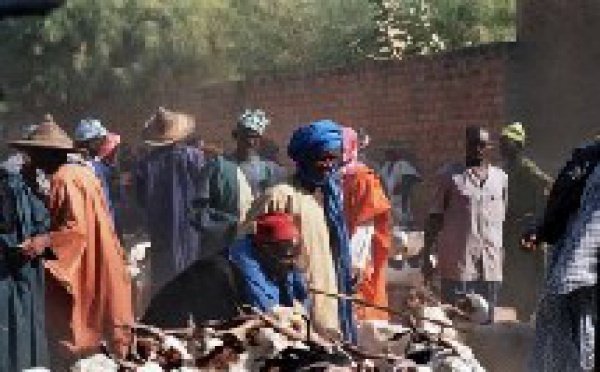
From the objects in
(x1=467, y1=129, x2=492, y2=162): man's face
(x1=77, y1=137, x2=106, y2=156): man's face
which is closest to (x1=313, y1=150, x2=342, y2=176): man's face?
(x1=467, y1=129, x2=492, y2=162): man's face

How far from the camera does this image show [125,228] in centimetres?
1287

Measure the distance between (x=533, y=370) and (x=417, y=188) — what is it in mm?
8832

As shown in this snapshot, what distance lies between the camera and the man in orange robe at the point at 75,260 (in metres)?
7.37

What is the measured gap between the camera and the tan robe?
639cm

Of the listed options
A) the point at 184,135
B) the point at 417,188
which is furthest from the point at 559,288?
the point at 417,188

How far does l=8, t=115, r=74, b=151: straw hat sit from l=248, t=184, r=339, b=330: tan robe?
1347mm

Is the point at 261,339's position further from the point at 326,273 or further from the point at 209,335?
the point at 326,273

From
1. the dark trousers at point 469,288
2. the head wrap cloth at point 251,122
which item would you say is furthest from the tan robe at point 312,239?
the head wrap cloth at point 251,122

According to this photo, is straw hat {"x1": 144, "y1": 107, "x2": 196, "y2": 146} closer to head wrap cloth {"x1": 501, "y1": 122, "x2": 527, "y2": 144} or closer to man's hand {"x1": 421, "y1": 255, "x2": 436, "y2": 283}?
man's hand {"x1": 421, "y1": 255, "x2": 436, "y2": 283}

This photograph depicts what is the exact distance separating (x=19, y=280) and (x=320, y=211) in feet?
4.77

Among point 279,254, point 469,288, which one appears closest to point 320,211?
point 279,254

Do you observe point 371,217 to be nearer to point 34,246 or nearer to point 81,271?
point 81,271

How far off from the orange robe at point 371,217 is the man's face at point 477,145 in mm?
1217

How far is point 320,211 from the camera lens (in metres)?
6.61
